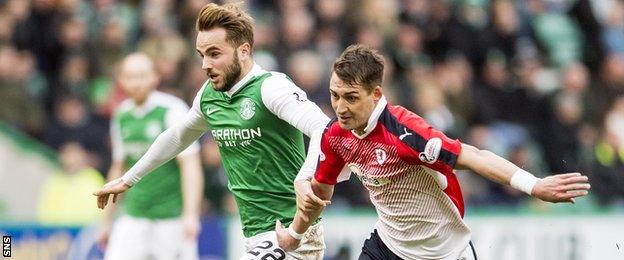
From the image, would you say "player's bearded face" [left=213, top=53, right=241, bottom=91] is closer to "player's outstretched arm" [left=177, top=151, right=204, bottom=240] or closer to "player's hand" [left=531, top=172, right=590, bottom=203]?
"player's hand" [left=531, top=172, right=590, bottom=203]

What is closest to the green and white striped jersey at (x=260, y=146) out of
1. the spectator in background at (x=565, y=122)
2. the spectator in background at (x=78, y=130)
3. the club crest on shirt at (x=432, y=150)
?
the club crest on shirt at (x=432, y=150)

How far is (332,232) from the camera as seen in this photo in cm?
1309

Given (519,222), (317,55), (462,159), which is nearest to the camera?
(462,159)

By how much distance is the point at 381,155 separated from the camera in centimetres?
695

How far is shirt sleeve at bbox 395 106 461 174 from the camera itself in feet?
21.5

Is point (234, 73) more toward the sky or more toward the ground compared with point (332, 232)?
more toward the sky

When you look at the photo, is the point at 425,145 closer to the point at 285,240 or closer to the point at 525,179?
the point at 525,179

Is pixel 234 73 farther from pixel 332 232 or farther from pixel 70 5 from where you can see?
pixel 70 5

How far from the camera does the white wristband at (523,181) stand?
6.28 meters

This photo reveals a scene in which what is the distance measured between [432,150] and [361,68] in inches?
24.5

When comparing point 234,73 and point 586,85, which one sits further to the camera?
point 586,85

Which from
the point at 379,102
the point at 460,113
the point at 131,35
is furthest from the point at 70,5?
the point at 379,102

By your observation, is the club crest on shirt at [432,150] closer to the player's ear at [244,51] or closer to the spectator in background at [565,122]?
the player's ear at [244,51]

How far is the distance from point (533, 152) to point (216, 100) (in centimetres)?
835
